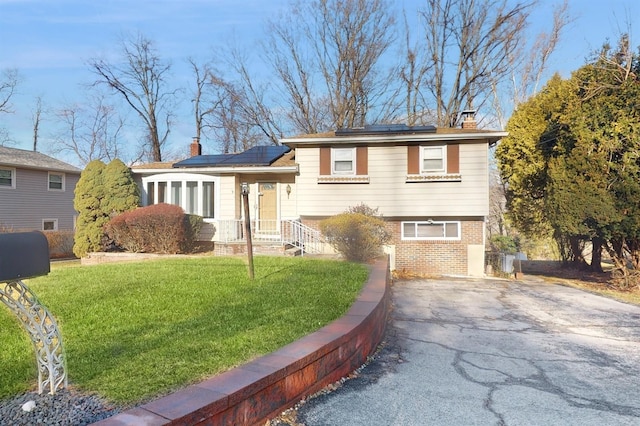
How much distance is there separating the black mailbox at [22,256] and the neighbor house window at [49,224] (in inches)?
853

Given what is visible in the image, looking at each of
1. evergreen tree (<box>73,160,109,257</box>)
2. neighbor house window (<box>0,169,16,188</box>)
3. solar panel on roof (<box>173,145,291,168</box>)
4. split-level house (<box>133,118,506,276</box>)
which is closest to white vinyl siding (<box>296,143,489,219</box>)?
split-level house (<box>133,118,506,276</box>)

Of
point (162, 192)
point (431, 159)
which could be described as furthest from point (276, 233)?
point (431, 159)

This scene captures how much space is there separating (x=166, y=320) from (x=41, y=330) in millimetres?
2011

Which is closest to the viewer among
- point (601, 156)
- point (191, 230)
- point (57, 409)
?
point (57, 409)

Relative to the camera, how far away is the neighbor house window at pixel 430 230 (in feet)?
45.1

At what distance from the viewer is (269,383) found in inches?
107

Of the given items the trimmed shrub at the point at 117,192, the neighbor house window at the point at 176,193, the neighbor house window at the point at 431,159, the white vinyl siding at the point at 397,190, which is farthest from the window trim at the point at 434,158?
the trimmed shrub at the point at 117,192

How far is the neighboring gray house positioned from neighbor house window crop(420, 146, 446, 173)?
17.4 metres

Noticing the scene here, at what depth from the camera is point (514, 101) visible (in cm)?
2234

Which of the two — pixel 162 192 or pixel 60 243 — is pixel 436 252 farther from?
pixel 60 243

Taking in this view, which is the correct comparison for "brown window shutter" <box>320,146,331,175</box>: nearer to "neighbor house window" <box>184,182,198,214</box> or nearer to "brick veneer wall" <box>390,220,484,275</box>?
"brick veneer wall" <box>390,220,484,275</box>

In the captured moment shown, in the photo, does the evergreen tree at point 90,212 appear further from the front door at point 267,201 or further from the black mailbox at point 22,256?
the black mailbox at point 22,256

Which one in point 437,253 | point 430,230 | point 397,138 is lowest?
point 437,253

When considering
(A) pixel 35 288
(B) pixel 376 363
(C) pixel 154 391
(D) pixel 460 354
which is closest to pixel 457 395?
(B) pixel 376 363
